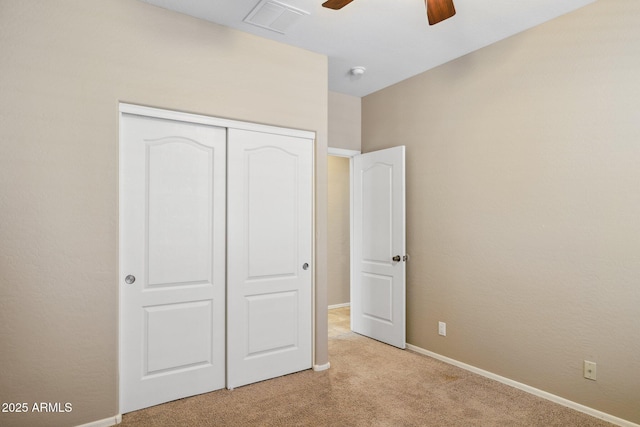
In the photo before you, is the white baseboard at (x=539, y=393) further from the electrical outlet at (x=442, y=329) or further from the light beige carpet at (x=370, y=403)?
the electrical outlet at (x=442, y=329)

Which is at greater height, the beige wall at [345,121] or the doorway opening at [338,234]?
the beige wall at [345,121]

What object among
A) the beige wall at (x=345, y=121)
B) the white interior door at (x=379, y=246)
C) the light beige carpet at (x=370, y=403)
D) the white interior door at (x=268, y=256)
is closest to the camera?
the light beige carpet at (x=370, y=403)

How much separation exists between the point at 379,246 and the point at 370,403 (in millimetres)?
1704

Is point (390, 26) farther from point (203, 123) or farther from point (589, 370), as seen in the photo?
point (589, 370)

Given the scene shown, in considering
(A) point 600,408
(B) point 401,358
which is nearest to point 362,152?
(B) point 401,358

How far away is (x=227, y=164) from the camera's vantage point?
2844 millimetres

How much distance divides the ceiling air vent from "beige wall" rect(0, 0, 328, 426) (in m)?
0.49

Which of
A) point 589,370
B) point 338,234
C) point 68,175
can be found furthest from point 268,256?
point 338,234

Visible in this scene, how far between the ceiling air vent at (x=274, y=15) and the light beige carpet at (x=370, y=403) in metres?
2.76

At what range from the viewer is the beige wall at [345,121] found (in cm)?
417

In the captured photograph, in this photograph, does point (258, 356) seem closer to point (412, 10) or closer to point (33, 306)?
point (33, 306)

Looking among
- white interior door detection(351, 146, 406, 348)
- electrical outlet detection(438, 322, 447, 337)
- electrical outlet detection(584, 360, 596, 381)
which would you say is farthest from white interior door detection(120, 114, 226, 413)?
electrical outlet detection(584, 360, 596, 381)

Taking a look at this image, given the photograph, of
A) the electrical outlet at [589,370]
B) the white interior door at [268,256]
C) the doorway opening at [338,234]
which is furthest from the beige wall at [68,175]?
the doorway opening at [338,234]

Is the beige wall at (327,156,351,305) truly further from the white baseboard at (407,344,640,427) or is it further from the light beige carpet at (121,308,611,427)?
the light beige carpet at (121,308,611,427)
